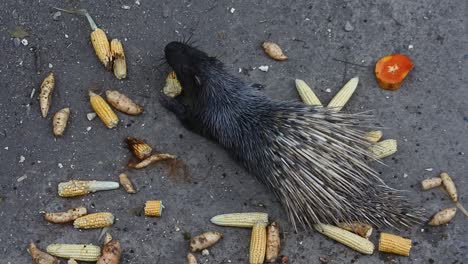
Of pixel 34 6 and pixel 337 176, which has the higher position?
pixel 337 176

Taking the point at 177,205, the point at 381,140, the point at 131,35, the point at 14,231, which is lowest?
the point at 14,231

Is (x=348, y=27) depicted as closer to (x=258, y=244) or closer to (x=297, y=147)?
(x=297, y=147)

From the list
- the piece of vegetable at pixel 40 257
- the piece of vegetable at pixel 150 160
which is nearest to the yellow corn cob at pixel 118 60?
the piece of vegetable at pixel 150 160

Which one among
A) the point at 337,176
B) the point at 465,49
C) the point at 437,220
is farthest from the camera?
the point at 465,49

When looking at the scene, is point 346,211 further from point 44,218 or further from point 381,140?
point 44,218

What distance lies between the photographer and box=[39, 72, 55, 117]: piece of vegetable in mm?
5492

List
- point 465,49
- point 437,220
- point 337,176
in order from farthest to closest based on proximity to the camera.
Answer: point 465,49
point 437,220
point 337,176

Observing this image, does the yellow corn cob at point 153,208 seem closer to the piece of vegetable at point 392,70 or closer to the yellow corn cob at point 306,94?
the yellow corn cob at point 306,94

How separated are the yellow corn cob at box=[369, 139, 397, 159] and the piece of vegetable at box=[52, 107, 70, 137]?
2.10 meters

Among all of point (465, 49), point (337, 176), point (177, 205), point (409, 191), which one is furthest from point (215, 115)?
point (465, 49)

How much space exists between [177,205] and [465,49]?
2367mm

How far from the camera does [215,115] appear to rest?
212 inches

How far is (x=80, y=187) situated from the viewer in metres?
5.25

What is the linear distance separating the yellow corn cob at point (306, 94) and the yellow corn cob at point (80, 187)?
141 centimetres
